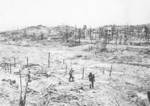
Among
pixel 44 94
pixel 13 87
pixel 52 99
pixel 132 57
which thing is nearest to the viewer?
pixel 52 99

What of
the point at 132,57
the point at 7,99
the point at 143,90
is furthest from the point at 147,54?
the point at 7,99

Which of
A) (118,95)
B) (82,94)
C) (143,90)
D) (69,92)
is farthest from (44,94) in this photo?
(143,90)

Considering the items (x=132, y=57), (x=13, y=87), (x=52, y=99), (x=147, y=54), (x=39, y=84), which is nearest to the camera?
(x=52, y=99)

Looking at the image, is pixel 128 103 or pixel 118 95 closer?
pixel 128 103

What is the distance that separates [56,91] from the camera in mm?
14328

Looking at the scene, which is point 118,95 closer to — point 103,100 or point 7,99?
point 103,100

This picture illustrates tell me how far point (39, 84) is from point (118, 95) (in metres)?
8.39

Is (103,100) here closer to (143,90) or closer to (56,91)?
(56,91)

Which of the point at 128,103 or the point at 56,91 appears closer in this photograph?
the point at 128,103

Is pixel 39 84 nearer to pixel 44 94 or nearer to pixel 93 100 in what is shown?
pixel 44 94

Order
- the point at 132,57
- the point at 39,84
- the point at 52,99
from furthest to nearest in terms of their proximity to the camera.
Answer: the point at 132,57 < the point at 39,84 < the point at 52,99

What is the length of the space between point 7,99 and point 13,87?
295 cm

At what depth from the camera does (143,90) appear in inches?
647

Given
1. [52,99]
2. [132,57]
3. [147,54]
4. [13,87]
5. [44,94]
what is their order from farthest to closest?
1. [147,54]
2. [132,57]
3. [13,87]
4. [44,94]
5. [52,99]
